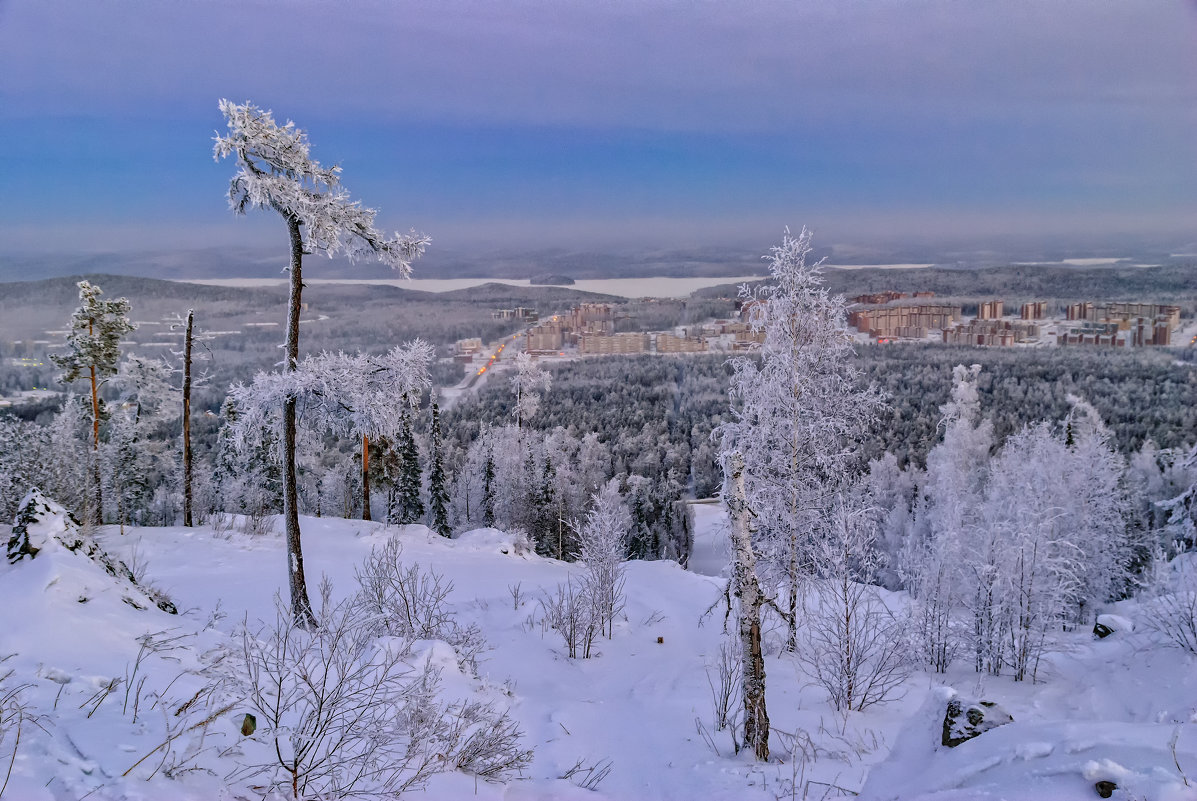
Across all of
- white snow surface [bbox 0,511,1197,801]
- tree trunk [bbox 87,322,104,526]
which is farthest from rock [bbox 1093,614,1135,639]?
tree trunk [bbox 87,322,104,526]

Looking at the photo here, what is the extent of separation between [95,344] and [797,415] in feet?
71.3

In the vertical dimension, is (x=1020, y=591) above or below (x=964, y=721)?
below

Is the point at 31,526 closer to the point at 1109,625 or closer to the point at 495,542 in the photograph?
the point at 495,542

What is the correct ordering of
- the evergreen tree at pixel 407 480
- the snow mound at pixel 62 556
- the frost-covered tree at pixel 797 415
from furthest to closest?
the evergreen tree at pixel 407 480, the frost-covered tree at pixel 797 415, the snow mound at pixel 62 556

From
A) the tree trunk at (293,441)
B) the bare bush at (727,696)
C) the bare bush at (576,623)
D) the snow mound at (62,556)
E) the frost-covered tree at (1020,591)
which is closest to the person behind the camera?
the snow mound at (62,556)

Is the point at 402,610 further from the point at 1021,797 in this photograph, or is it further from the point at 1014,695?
the point at 1014,695

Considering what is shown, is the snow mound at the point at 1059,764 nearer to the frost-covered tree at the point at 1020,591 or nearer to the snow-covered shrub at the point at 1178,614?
the snow-covered shrub at the point at 1178,614

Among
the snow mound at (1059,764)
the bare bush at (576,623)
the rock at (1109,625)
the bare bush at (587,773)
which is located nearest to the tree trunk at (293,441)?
the bare bush at (576,623)

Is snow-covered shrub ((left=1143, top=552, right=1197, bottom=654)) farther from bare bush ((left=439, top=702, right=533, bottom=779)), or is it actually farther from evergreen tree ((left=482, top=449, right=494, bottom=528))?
evergreen tree ((left=482, top=449, right=494, bottom=528))

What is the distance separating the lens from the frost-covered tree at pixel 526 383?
115 ft

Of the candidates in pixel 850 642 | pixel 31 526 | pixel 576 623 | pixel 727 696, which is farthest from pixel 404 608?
pixel 850 642

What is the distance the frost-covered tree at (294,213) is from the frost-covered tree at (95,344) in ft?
47.3

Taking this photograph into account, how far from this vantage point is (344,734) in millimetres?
3711

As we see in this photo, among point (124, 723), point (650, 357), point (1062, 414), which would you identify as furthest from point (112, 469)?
point (1062, 414)
